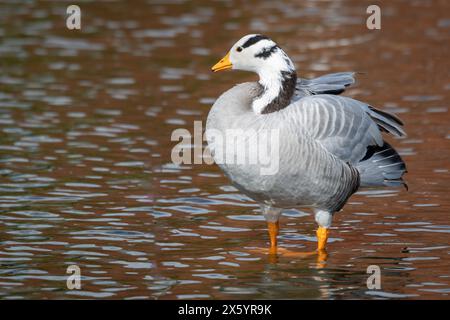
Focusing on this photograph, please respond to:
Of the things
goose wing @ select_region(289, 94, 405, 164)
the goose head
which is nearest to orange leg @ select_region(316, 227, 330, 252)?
goose wing @ select_region(289, 94, 405, 164)

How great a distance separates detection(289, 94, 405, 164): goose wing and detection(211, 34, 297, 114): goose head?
0.17 m

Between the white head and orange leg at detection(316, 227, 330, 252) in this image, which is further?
orange leg at detection(316, 227, 330, 252)

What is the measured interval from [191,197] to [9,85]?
20.2ft

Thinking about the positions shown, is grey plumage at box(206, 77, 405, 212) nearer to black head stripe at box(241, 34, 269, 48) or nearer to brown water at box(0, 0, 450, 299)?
black head stripe at box(241, 34, 269, 48)

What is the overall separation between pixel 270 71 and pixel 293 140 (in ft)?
2.46

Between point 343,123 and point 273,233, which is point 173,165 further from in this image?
point 343,123

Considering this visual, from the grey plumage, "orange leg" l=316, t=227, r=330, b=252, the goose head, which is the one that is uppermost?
the goose head

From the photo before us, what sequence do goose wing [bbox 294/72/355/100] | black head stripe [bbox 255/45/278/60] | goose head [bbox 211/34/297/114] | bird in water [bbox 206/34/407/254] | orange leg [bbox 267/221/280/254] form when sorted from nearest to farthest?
1. bird in water [bbox 206/34/407/254]
2. goose head [bbox 211/34/297/114]
3. black head stripe [bbox 255/45/278/60]
4. orange leg [bbox 267/221/280/254]
5. goose wing [bbox 294/72/355/100]

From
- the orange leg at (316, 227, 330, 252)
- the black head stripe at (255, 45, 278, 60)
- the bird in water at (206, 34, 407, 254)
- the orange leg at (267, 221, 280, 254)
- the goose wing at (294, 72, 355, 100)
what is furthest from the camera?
the goose wing at (294, 72, 355, 100)

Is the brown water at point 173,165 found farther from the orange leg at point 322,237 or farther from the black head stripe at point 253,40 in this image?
the black head stripe at point 253,40

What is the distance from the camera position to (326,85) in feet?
33.8

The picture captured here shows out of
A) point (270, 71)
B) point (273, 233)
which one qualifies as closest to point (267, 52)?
point (270, 71)

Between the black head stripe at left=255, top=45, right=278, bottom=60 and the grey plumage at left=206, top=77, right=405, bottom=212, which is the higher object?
the black head stripe at left=255, top=45, right=278, bottom=60

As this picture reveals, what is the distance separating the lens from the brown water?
9109 mm
